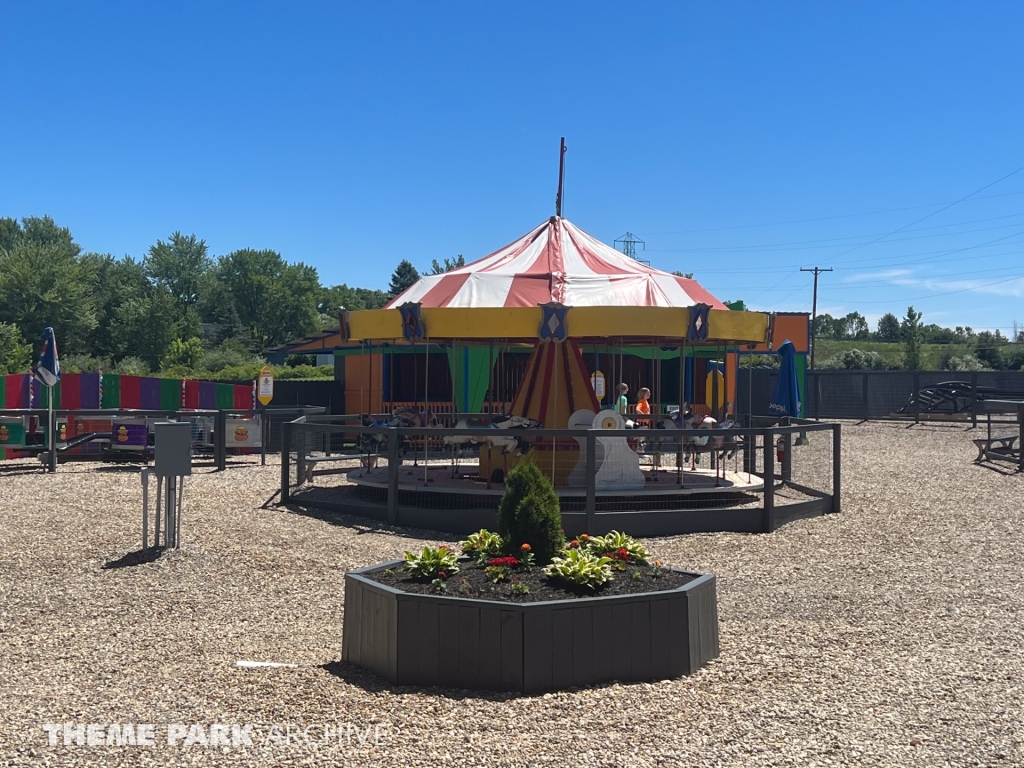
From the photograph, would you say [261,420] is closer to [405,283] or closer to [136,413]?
[136,413]

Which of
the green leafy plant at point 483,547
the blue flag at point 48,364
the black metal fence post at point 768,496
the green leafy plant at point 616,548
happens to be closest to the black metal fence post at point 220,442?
the blue flag at point 48,364

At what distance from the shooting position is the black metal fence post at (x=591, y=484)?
10330 millimetres

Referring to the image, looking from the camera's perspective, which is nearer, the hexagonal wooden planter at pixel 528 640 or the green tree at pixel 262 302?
the hexagonal wooden planter at pixel 528 640

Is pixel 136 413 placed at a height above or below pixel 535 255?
below

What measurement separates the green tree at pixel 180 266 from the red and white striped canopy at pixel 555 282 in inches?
2861

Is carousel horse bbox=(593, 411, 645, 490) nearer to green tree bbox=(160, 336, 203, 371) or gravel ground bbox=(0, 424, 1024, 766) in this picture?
gravel ground bbox=(0, 424, 1024, 766)

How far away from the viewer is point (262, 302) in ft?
270

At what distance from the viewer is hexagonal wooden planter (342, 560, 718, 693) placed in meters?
5.24

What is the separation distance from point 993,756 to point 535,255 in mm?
10245

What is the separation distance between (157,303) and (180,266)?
2208cm

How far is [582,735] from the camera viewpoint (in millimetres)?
4586

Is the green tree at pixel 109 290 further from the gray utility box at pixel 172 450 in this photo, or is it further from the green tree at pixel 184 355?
the gray utility box at pixel 172 450

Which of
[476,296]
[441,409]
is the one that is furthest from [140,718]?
[441,409]

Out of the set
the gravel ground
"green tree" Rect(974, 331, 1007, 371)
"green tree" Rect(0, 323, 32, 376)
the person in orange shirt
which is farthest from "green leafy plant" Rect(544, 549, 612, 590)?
"green tree" Rect(974, 331, 1007, 371)
